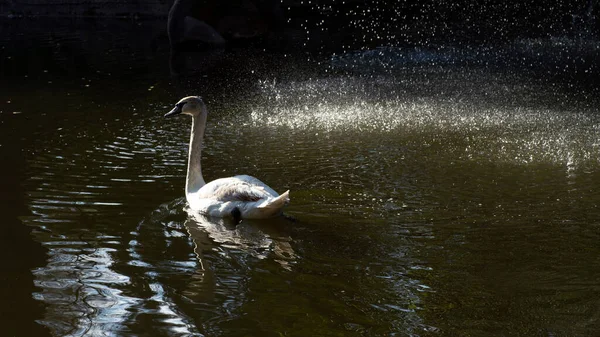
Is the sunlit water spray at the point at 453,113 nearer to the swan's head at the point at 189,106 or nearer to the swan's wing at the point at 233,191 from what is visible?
the swan's head at the point at 189,106

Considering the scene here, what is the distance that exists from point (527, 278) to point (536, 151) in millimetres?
3896

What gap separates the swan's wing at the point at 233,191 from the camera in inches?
268

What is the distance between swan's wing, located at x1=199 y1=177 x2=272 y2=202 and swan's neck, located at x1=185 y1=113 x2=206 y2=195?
0.21m

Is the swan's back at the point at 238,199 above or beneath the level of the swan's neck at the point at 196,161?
beneath

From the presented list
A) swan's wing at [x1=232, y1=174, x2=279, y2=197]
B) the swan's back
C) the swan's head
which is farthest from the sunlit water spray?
the swan's back

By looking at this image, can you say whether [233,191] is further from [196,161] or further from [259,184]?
[196,161]

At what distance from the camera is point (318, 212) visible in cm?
705

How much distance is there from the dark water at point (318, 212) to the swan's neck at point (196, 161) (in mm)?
218

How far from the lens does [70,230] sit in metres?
6.58

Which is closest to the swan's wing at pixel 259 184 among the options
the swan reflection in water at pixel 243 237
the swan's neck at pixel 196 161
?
the swan reflection in water at pixel 243 237

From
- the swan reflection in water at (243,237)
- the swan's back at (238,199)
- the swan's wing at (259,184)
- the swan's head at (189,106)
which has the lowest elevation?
the swan reflection in water at (243,237)

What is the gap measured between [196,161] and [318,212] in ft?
4.28

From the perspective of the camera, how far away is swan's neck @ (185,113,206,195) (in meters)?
7.39

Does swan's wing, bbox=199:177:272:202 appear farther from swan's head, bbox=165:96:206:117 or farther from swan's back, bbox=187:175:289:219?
swan's head, bbox=165:96:206:117
